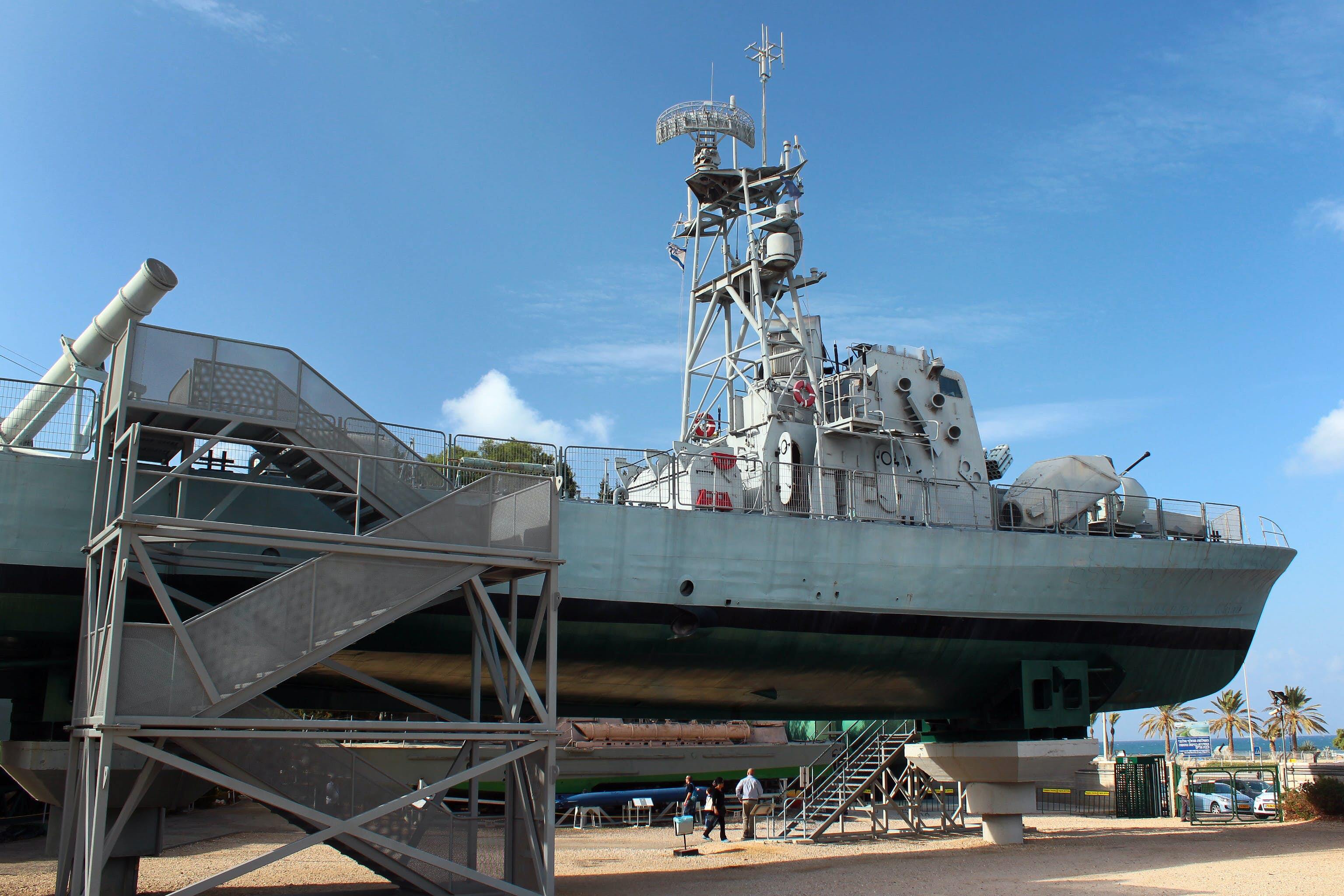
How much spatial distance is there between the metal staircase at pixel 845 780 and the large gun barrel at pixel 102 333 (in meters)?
19.2

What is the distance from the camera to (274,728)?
1154 cm

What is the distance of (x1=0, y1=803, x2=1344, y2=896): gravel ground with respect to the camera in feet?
50.1

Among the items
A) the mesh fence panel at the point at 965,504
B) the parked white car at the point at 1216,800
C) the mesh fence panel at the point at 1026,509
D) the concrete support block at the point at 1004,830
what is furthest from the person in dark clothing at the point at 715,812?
the parked white car at the point at 1216,800

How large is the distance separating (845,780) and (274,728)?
64.4 ft

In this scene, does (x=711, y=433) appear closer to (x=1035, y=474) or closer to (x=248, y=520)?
(x=1035, y=474)

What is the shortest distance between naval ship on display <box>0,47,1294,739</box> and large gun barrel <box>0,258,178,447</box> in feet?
0.13

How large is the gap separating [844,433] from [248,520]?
12310 millimetres

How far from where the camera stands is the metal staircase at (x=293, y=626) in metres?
11.0

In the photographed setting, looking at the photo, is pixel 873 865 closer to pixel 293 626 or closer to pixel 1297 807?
pixel 293 626

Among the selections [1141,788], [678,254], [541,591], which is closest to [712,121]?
[678,254]

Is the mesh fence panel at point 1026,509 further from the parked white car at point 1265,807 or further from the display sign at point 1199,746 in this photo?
the display sign at point 1199,746

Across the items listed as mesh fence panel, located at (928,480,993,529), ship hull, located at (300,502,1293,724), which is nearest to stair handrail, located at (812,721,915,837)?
ship hull, located at (300,502,1293,724)

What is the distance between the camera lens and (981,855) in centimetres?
2027

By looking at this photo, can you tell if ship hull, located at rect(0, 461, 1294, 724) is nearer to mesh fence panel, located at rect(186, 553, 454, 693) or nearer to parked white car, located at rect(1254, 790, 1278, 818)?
mesh fence panel, located at rect(186, 553, 454, 693)
